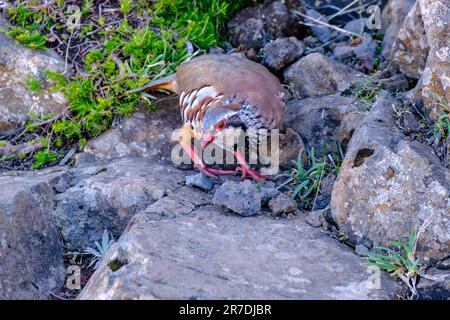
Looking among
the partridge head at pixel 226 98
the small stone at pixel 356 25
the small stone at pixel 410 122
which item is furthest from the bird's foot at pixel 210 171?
the small stone at pixel 356 25

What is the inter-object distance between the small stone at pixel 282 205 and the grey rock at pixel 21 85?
2.02 meters

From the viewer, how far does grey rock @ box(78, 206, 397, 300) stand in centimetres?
264

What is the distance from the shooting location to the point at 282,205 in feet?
11.6

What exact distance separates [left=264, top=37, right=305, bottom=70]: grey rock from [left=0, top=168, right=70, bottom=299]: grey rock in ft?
6.36

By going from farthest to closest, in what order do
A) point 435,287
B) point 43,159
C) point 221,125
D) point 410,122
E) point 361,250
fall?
point 43,159, point 221,125, point 410,122, point 361,250, point 435,287

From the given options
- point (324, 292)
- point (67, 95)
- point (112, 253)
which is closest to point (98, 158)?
point (67, 95)

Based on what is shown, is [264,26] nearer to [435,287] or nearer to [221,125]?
[221,125]

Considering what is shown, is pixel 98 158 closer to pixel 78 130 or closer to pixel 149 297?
pixel 78 130

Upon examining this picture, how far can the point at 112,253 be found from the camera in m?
2.86

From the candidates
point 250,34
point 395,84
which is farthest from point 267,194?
point 250,34

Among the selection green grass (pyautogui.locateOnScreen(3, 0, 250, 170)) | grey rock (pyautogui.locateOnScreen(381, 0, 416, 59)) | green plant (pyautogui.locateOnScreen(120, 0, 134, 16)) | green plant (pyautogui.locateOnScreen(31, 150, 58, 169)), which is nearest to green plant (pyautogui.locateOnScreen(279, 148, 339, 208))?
grey rock (pyautogui.locateOnScreen(381, 0, 416, 59))

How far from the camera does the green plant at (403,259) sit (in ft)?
9.50

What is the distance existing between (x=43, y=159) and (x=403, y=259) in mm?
2571

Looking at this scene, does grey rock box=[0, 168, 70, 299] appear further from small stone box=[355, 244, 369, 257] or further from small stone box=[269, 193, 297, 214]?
small stone box=[355, 244, 369, 257]
